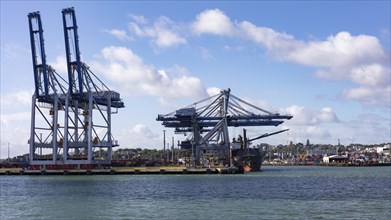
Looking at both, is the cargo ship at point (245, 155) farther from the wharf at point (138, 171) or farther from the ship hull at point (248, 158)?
the wharf at point (138, 171)

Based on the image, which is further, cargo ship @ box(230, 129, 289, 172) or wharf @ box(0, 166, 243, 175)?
cargo ship @ box(230, 129, 289, 172)

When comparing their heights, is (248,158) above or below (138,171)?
above

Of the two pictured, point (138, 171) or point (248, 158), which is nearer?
point (138, 171)

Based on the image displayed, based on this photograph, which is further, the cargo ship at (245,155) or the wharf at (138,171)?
the cargo ship at (245,155)

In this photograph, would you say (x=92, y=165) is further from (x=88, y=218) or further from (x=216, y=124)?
(x=88, y=218)

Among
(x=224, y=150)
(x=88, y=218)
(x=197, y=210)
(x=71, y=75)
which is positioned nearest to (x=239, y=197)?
(x=197, y=210)

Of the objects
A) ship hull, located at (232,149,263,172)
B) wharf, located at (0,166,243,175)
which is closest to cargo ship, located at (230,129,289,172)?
ship hull, located at (232,149,263,172)

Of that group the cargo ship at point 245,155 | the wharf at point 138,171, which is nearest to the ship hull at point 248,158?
the cargo ship at point 245,155

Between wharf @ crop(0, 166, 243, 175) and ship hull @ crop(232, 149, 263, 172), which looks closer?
wharf @ crop(0, 166, 243, 175)

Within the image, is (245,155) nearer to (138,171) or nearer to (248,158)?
(248,158)

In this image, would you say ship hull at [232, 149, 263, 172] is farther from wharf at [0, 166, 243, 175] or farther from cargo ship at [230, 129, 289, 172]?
wharf at [0, 166, 243, 175]

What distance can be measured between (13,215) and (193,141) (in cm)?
8202

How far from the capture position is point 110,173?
95.8m

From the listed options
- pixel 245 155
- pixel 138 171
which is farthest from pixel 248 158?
pixel 138 171
